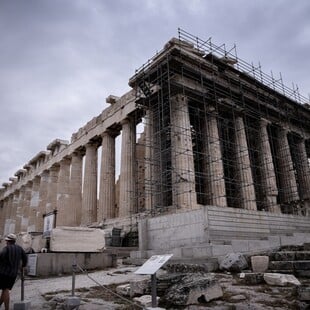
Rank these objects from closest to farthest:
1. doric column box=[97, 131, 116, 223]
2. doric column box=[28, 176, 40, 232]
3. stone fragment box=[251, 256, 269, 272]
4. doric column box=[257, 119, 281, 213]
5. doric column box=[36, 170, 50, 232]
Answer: stone fragment box=[251, 256, 269, 272]
doric column box=[257, 119, 281, 213]
doric column box=[97, 131, 116, 223]
doric column box=[36, 170, 50, 232]
doric column box=[28, 176, 40, 232]

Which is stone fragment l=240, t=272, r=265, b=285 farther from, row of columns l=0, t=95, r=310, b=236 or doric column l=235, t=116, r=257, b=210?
doric column l=235, t=116, r=257, b=210

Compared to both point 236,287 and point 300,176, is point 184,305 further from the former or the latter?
point 300,176

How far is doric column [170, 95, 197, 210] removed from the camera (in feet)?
65.6

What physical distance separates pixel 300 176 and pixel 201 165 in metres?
10.8

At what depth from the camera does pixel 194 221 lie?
1428cm

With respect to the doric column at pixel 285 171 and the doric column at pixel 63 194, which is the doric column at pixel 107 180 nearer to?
the doric column at pixel 63 194

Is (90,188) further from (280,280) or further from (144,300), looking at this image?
(144,300)

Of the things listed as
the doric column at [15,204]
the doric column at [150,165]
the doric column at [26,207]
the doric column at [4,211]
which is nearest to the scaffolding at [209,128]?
the doric column at [150,165]

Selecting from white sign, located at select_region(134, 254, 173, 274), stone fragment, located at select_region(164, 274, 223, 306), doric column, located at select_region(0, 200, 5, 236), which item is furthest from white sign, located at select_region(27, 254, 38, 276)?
doric column, located at select_region(0, 200, 5, 236)

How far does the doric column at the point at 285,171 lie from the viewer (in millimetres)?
28312

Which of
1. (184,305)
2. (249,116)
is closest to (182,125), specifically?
(249,116)

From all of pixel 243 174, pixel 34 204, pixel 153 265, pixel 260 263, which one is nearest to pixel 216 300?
pixel 153 265

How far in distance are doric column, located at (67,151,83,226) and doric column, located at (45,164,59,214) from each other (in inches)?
175

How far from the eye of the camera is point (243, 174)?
79.9ft
